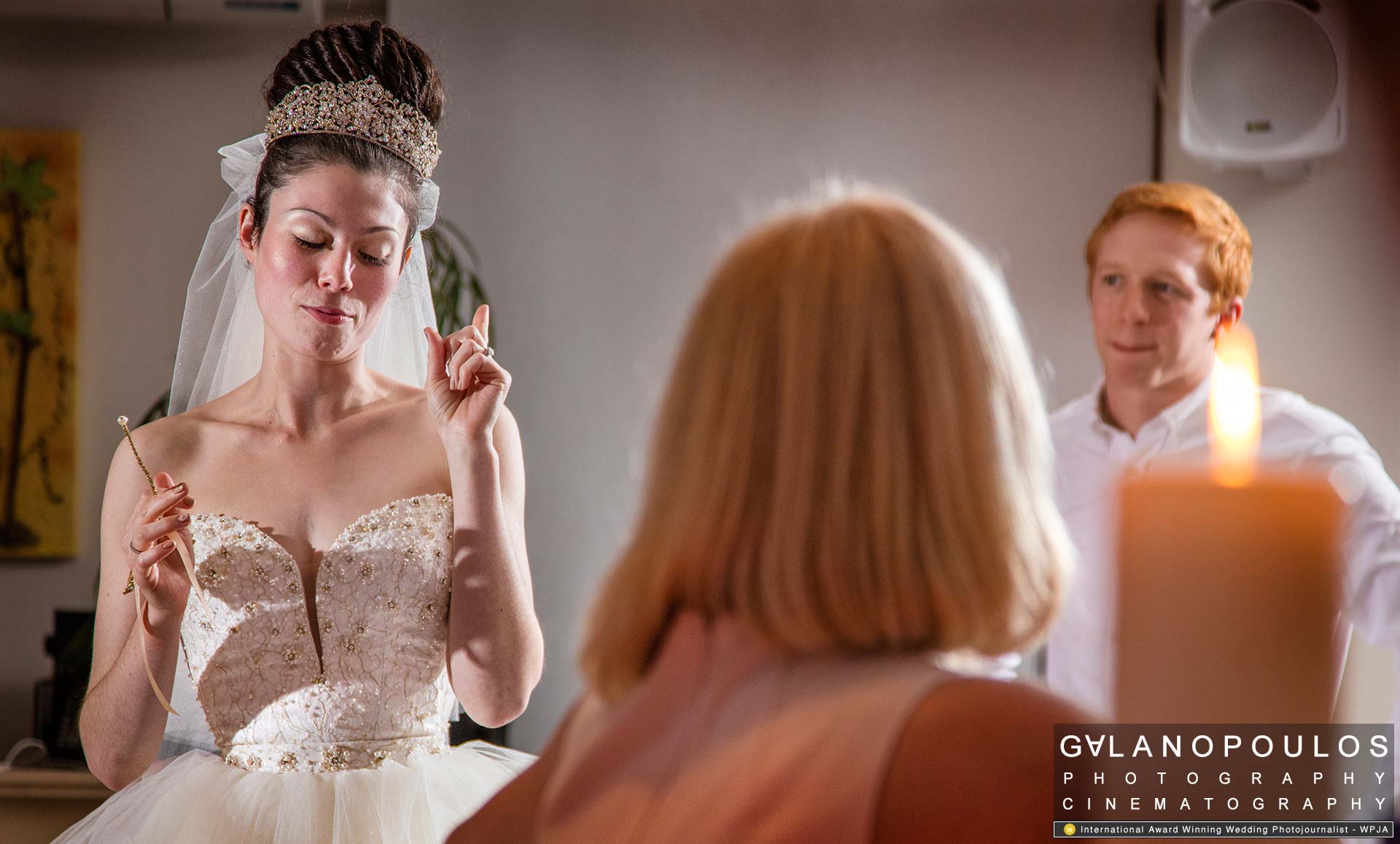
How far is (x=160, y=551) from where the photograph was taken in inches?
48.1

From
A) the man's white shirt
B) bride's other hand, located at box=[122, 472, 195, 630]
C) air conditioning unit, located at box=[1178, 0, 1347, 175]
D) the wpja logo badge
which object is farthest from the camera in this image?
air conditioning unit, located at box=[1178, 0, 1347, 175]

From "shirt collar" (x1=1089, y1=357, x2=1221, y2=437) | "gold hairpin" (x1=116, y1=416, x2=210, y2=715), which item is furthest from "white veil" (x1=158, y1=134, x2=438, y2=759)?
"shirt collar" (x1=1089, y1=357, x2=1221, y2=437)

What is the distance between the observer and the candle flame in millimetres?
325

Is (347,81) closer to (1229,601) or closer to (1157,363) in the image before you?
(1157,363)

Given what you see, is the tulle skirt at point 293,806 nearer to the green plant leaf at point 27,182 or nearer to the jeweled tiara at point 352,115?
the jeweled tiara at point 352,115

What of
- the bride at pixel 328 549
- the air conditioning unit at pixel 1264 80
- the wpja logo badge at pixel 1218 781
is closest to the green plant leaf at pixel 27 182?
the bride at pixel 328 549

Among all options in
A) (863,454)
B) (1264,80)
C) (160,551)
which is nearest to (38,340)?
(160,551)

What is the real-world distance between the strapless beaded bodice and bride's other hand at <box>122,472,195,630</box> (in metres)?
0.11

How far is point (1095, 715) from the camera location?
471mm

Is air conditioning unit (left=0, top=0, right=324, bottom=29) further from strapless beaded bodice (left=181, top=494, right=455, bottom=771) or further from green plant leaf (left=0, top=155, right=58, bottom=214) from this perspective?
strapless beaded bodice (left=181, top=494, right=455, bottom=771)

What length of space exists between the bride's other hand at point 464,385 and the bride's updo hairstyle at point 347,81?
23 cm

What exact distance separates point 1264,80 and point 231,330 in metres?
2.19

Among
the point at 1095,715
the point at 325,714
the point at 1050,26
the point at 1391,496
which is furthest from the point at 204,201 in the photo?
the point at 1095,715

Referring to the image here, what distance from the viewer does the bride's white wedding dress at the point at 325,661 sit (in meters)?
1.40
